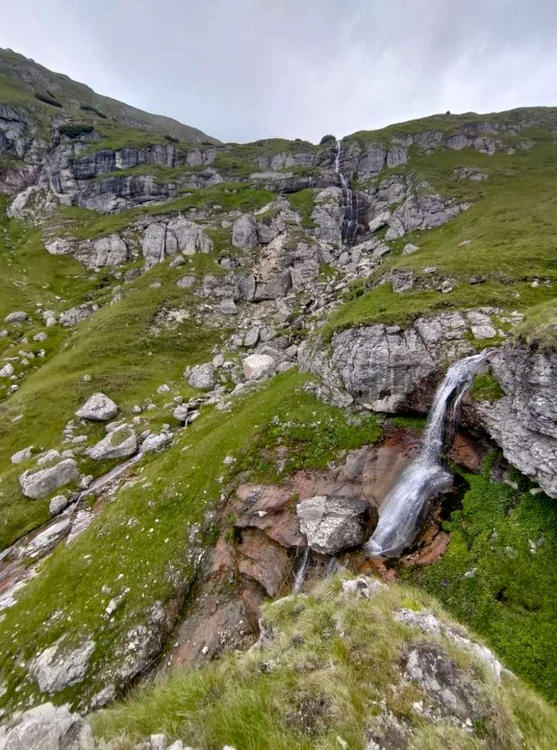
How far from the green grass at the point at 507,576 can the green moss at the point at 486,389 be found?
185 inches

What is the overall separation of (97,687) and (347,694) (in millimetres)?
13640

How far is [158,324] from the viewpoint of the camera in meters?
54.0

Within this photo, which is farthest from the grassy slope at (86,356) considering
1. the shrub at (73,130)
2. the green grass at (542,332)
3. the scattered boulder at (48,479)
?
the shrub at (73,130)

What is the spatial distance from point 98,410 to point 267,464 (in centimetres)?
2450

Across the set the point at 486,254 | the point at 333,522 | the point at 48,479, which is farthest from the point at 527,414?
the point at 48,479

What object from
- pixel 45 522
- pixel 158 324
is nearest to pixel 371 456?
pixel 45 522

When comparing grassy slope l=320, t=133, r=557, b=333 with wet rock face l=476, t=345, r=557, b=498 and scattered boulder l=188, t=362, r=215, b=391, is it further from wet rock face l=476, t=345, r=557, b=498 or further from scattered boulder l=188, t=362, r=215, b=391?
scattered boulder l=188, t=362, r=215, b=391

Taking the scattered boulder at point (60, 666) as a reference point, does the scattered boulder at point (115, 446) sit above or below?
above

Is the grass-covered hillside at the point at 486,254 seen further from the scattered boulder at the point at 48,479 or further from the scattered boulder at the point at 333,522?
the scattered boulder at the point at 48,479

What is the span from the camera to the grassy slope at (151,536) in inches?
616

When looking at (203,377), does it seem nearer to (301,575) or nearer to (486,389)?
(301,575)

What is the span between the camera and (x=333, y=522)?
17516 mm

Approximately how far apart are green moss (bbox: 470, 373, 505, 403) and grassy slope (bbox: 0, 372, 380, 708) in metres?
6.72

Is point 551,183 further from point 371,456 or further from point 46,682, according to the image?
point 46,682
